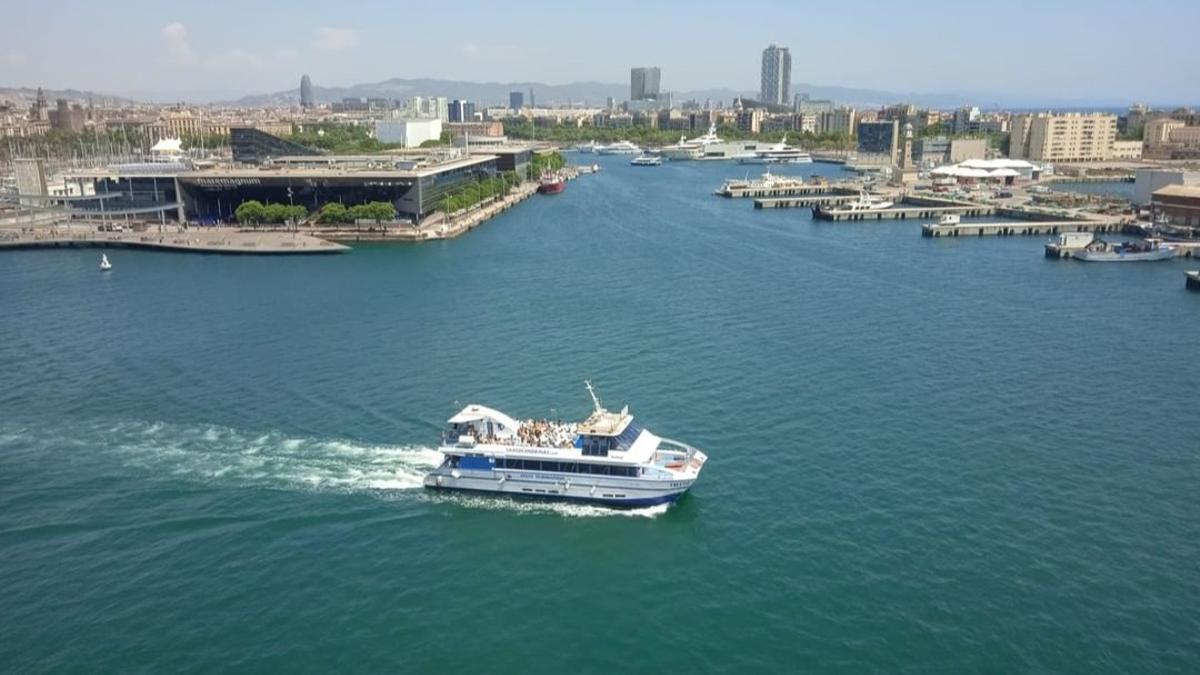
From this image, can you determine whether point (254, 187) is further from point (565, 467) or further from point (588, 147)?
point (588, 147)

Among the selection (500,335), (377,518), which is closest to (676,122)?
(500,335)

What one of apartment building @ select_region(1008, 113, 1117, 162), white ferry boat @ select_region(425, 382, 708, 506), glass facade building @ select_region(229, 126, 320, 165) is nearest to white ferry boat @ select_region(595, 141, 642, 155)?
apartment building @ select_region(1008, 113, 1117, 162)

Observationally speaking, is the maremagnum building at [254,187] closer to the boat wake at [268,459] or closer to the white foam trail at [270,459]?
the boat wake at [268,459]

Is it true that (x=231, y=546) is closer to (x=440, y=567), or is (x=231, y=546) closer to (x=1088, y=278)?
(x=440, y=567)

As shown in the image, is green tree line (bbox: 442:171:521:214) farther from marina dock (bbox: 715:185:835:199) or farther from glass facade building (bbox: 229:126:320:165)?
marina dock (bbox: 715:185:835:199)

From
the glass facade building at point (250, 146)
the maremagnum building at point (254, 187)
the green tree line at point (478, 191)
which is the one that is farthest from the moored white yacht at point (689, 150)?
the maremagnum building at point (254, 187)

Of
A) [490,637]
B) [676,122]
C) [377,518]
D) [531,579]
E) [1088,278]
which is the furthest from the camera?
[676,122]

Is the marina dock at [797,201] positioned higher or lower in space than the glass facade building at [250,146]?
lower
